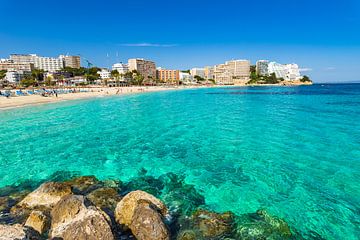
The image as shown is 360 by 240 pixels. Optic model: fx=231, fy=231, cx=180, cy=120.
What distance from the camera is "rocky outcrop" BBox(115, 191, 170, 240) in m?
5.49

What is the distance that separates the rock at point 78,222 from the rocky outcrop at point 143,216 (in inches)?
25.5

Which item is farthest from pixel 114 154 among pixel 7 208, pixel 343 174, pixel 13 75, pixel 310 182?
pixel 13 75

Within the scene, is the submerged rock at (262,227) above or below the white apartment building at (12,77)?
below

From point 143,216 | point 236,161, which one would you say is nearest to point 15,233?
point 143,216

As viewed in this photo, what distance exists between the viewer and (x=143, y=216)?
225 inches

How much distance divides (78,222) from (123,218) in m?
1.29

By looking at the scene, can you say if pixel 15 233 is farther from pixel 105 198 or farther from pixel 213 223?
pixel 213 223

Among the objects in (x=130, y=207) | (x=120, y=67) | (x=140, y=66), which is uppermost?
(x=140, y=66)

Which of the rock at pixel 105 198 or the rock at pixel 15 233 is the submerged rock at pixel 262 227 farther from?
the rock at pixel 15 233

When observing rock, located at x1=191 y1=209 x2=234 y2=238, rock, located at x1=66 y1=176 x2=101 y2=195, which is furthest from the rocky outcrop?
rock, located at x1=66 y1=176 x2=101 y2=195

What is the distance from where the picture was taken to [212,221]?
6.25m

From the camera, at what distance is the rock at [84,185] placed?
26.9 ft

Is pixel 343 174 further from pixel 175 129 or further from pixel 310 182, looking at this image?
pixel 175 129

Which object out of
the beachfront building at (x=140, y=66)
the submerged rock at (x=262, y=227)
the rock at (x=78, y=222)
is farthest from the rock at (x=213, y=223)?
the beachfront building at (x=140, y=66)
